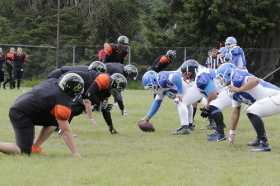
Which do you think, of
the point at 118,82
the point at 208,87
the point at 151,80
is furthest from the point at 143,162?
the point at 151,80

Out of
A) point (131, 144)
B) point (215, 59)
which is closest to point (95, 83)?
point (131, 144)

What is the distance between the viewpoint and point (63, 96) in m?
9.05

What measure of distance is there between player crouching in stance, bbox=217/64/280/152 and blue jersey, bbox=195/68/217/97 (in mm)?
1088

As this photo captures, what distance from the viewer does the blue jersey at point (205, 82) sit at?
39.5ft

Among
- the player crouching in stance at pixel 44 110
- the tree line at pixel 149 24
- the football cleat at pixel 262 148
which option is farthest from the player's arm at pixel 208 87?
the tree line at pixel 149 24

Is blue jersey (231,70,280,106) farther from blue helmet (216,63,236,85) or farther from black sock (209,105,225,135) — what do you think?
black sock (209,105,225,135)

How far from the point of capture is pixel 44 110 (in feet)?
30.1

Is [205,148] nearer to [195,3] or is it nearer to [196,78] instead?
[196,78]

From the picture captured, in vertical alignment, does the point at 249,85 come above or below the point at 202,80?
above

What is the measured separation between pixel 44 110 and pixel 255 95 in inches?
143

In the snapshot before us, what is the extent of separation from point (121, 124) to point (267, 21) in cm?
1903

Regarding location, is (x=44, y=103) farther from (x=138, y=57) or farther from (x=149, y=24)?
(x=138, y=57)

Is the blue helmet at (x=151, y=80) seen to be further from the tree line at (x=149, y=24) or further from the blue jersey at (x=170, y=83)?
the tree line at (x=149, y=24)

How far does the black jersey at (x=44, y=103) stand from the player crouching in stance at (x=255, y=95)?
2.90 m
